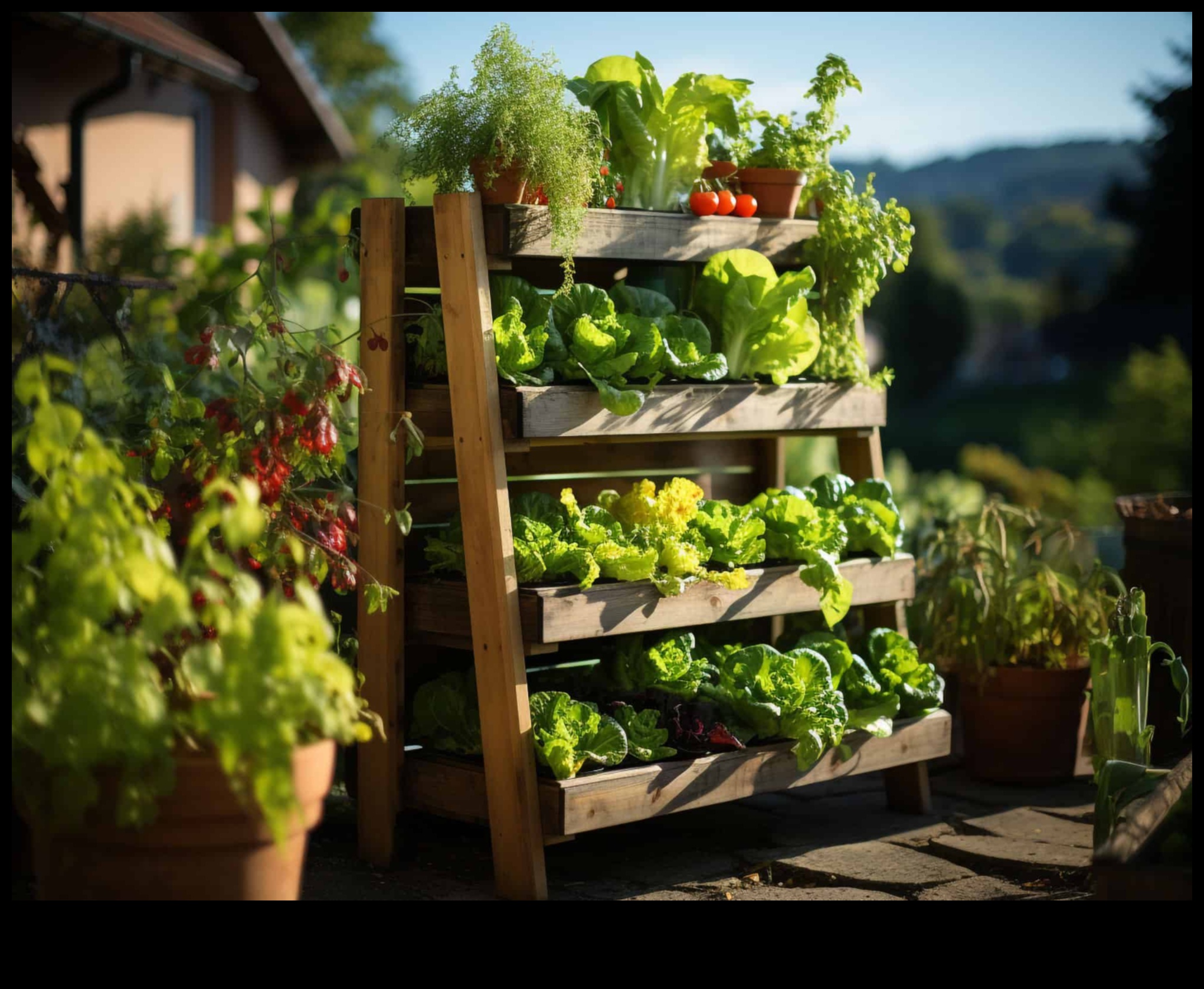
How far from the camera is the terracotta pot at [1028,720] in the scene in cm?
443

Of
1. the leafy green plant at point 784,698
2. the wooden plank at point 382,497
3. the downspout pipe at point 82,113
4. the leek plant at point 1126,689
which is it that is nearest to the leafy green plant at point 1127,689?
the leek plant at point 1126,689

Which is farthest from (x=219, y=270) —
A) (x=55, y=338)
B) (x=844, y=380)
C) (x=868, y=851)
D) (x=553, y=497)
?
(x=868, y=851)

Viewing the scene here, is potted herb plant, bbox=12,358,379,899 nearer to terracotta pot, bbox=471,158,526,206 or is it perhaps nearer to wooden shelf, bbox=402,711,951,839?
wooden shelf, bbox=402,711,951,839

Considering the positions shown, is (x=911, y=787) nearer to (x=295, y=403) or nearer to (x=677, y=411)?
(x=677, y=411)

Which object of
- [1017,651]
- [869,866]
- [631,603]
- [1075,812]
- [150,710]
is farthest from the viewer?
[1017,651]

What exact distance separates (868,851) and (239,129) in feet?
30.4

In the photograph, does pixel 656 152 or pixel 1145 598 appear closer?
pixel 656 152

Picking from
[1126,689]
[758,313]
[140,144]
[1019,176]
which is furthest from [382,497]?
[1019,176]

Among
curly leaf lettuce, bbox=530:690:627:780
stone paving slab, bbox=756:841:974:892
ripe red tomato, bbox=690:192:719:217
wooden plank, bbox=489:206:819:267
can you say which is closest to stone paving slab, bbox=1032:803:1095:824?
stone paving slab, bbox=756:841:974:892

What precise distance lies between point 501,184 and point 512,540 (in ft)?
3.05

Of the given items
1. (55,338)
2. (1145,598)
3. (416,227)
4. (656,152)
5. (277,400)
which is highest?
(656,152)

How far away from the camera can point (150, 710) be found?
2.11 m

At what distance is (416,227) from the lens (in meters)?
3.45
